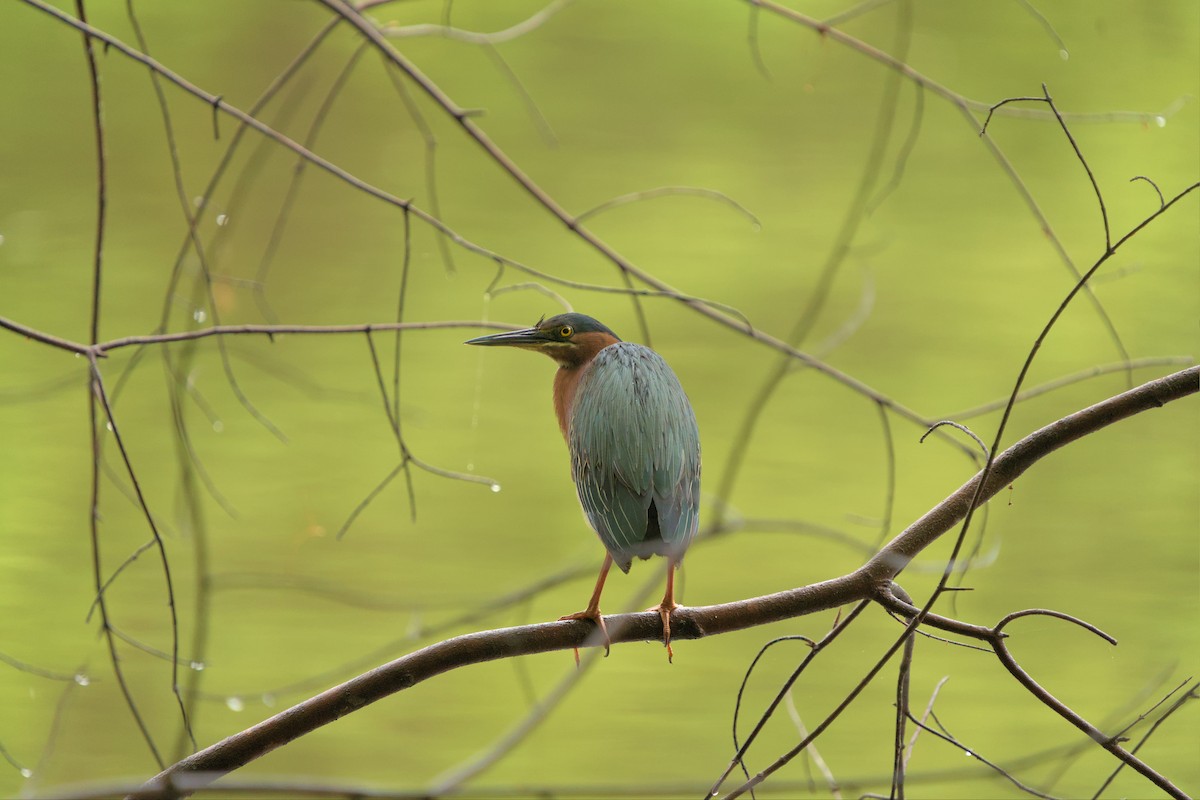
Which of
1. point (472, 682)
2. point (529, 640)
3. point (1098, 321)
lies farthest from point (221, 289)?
point (1098, 321)

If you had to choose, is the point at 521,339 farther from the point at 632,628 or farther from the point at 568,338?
the point at 632,628

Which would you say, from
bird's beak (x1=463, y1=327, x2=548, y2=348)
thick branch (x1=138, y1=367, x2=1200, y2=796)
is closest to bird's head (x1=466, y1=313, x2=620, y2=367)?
bird's beak (x1=463, y1=327, x2=548, y2=348)

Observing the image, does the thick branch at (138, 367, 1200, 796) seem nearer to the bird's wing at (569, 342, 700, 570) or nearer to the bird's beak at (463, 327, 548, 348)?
the bird's wing at (569, 342, 700, 570)

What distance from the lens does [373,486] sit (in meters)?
1.65

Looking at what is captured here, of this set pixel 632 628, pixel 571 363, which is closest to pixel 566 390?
pixel 571 363

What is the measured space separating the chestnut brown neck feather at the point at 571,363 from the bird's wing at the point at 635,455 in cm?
3

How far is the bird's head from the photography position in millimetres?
637

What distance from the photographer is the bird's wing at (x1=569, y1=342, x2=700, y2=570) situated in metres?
0.58

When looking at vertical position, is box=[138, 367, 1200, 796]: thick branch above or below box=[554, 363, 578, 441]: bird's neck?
below

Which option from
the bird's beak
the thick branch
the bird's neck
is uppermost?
the bird's beak

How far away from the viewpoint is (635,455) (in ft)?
1.94

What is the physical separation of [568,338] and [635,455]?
3.7 inches

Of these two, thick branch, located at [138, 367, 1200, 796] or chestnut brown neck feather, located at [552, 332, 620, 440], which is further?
chestnut brown neck feather, located at [552, 332, 620, 440]

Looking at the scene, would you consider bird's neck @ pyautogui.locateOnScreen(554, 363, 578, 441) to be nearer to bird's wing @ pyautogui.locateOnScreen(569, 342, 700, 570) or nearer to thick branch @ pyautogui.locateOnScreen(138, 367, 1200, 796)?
bird's wing @ pyautogui.locateOnScreen(569, 342, 700, 570)
